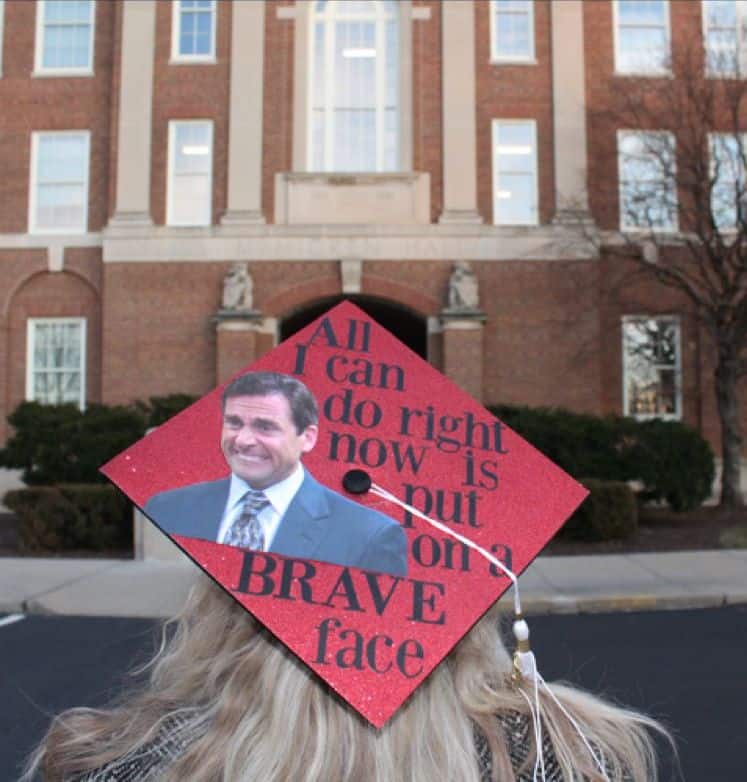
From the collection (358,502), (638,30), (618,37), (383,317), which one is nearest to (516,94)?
(618,37)

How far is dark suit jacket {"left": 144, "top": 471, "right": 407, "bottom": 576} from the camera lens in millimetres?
1524

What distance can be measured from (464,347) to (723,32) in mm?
9389

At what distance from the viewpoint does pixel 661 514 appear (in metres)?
15.5

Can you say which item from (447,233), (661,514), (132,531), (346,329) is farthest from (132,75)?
(346,329)

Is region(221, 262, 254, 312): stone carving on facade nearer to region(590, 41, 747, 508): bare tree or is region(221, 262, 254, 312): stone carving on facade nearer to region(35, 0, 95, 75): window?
region(35, 0, 95, 75): window

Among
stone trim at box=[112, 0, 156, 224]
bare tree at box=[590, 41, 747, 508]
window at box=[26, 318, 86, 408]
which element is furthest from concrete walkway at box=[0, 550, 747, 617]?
stone trim at box=[112, 0, 156, 224]

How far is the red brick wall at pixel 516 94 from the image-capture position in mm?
19656

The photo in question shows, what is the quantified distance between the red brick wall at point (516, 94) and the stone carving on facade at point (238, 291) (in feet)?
19.0

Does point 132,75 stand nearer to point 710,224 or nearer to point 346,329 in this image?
point 710,224

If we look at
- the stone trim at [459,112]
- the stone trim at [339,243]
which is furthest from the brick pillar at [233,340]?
the stone trim at [459,112]

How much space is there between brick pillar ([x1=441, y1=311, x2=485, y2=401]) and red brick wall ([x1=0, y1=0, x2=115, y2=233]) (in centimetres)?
891

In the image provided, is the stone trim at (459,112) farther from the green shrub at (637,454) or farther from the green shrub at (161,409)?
the green shrub at (161,409)

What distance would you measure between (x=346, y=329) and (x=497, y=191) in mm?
18611

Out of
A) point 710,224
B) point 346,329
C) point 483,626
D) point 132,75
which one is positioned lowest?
point 483,626
